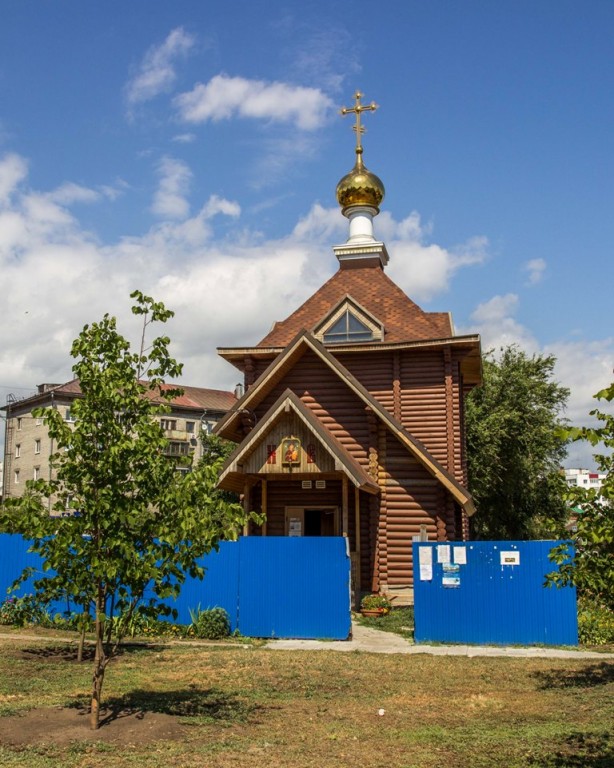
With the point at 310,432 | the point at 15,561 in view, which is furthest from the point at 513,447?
the point at 15,561

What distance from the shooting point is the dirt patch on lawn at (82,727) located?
316 inches

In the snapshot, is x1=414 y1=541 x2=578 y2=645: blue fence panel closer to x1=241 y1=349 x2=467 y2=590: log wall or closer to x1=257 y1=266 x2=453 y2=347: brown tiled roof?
x1=241 y1=349 x2=467 y2=590: log wall

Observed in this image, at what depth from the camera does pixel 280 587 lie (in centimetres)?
1551

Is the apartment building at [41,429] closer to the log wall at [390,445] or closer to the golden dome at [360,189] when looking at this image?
the golden dome at [360,189]

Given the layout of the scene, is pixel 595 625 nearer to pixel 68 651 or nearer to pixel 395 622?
pixel 395 622

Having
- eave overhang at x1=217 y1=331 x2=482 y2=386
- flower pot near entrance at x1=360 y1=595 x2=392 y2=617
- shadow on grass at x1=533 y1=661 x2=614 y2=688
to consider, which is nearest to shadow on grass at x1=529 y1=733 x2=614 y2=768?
shadow on grass at x1=533 y1=661 x2=614 y2=688

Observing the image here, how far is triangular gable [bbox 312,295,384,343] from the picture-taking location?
23406mm

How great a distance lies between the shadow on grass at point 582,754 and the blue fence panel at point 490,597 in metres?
6.54

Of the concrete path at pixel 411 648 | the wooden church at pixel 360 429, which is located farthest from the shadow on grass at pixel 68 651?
the wooden church at pixel 360 429

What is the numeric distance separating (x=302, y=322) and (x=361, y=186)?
6.51 metres

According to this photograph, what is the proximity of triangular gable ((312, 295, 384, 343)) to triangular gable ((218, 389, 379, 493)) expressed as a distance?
4.66 m

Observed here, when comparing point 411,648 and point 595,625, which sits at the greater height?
point 595,625

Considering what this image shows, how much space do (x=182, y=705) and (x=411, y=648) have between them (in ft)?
19.5

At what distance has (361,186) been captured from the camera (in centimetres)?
2845
